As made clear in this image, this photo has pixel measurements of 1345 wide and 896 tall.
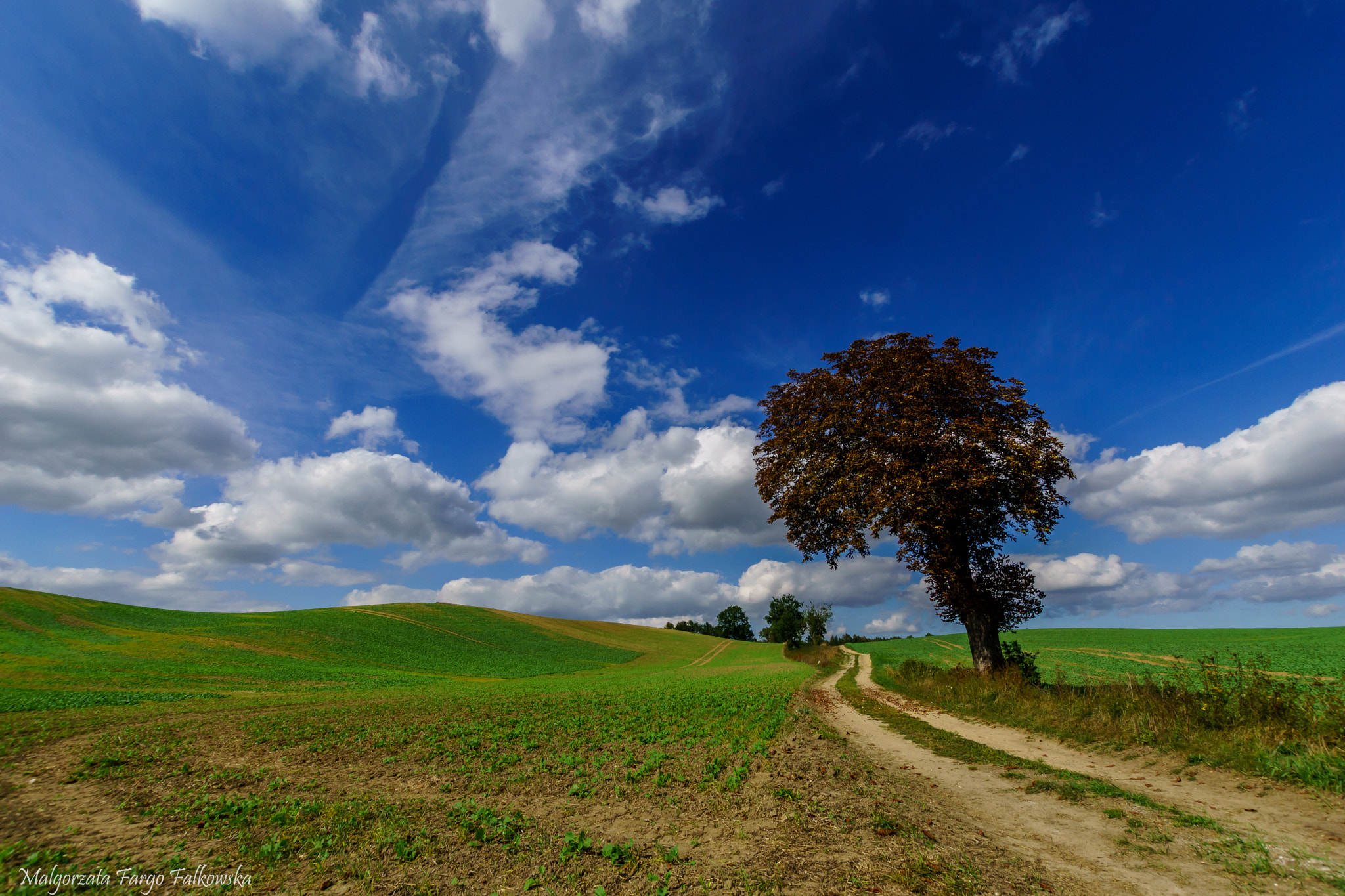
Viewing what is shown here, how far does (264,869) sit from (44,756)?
12996mm

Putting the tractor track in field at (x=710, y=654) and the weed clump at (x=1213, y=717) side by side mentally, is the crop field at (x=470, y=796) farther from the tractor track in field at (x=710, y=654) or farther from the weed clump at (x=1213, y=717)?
the tractor track in field at (x=710, y=654)

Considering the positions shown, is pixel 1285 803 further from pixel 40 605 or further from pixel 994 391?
pixel 40 605

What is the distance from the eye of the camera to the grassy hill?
31922 millimetres

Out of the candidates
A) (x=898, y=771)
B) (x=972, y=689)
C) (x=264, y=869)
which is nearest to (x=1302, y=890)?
(x=898, y=771)

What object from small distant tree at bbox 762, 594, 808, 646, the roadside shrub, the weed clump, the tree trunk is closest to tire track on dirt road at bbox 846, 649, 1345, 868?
the weed clump

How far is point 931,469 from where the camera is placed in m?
19.5

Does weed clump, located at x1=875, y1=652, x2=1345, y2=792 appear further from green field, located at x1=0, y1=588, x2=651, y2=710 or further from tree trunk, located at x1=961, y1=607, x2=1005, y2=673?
green field, located at x1=0, y1=588, x2=651, y2=710

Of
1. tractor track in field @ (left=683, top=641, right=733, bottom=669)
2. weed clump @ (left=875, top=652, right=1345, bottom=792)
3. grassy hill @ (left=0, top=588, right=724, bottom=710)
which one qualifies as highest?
weed clump @ (left=875, top=652, right=1345, bottom=792)

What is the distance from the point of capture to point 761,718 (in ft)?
56.5

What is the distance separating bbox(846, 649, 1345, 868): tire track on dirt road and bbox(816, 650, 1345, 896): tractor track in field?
3 cm

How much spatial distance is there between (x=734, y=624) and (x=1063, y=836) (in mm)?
144055

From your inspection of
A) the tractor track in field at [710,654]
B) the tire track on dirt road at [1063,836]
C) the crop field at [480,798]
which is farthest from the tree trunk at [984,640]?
the tractor track in field at [710,654]

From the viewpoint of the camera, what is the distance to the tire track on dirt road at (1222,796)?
23.0 feet

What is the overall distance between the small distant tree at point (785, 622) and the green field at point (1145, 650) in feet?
100
